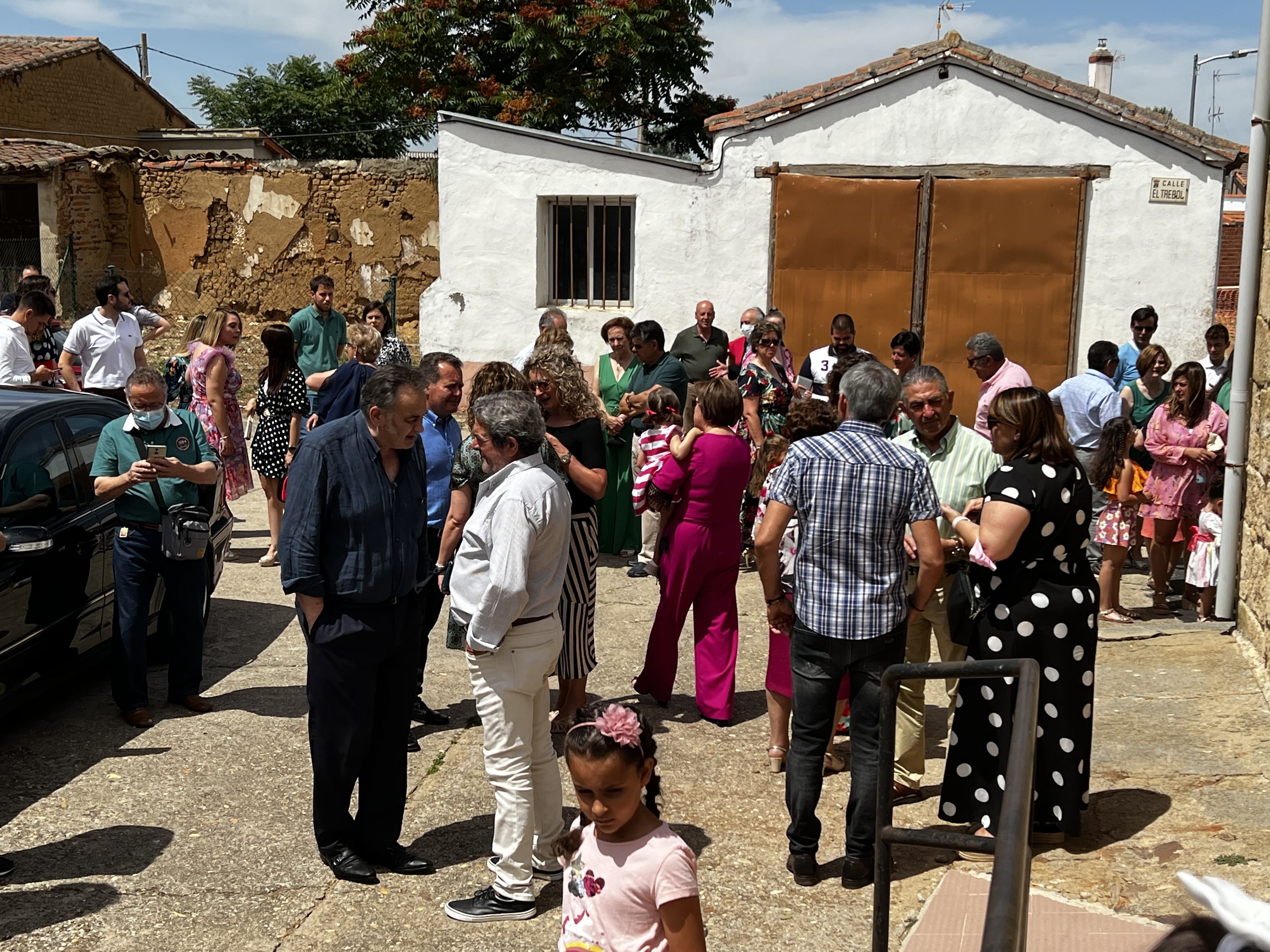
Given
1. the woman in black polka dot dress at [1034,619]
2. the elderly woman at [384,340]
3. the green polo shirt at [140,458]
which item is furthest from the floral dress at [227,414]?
the woman in black polka dot dress at [1034,619]

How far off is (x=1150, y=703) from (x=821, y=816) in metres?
2.24

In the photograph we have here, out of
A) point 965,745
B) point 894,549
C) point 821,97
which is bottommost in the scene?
point 965,745

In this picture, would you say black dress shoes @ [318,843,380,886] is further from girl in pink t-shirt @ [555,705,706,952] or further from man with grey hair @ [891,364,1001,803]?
man with grey hair @ [891,364,1001,803]

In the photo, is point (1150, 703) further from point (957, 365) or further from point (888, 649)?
point (957, 365)

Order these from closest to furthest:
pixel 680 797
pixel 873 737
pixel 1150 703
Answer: pixel 873 737 → pixel 680 797 → pixel 1150 703

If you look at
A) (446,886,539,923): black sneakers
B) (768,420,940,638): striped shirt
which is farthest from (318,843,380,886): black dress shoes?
(768,420,940,638): striped shirt

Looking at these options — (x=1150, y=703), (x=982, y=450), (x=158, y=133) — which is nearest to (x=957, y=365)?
(x=1150, y=703)

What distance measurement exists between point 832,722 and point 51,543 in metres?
3.74

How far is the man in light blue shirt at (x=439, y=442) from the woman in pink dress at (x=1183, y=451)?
4.85 m

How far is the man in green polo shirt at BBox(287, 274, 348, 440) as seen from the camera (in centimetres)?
1020

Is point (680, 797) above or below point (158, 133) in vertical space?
below

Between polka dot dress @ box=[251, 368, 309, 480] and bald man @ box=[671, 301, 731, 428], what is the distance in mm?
3192

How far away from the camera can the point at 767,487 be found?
4730mm

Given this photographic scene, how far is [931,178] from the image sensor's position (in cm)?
1305
